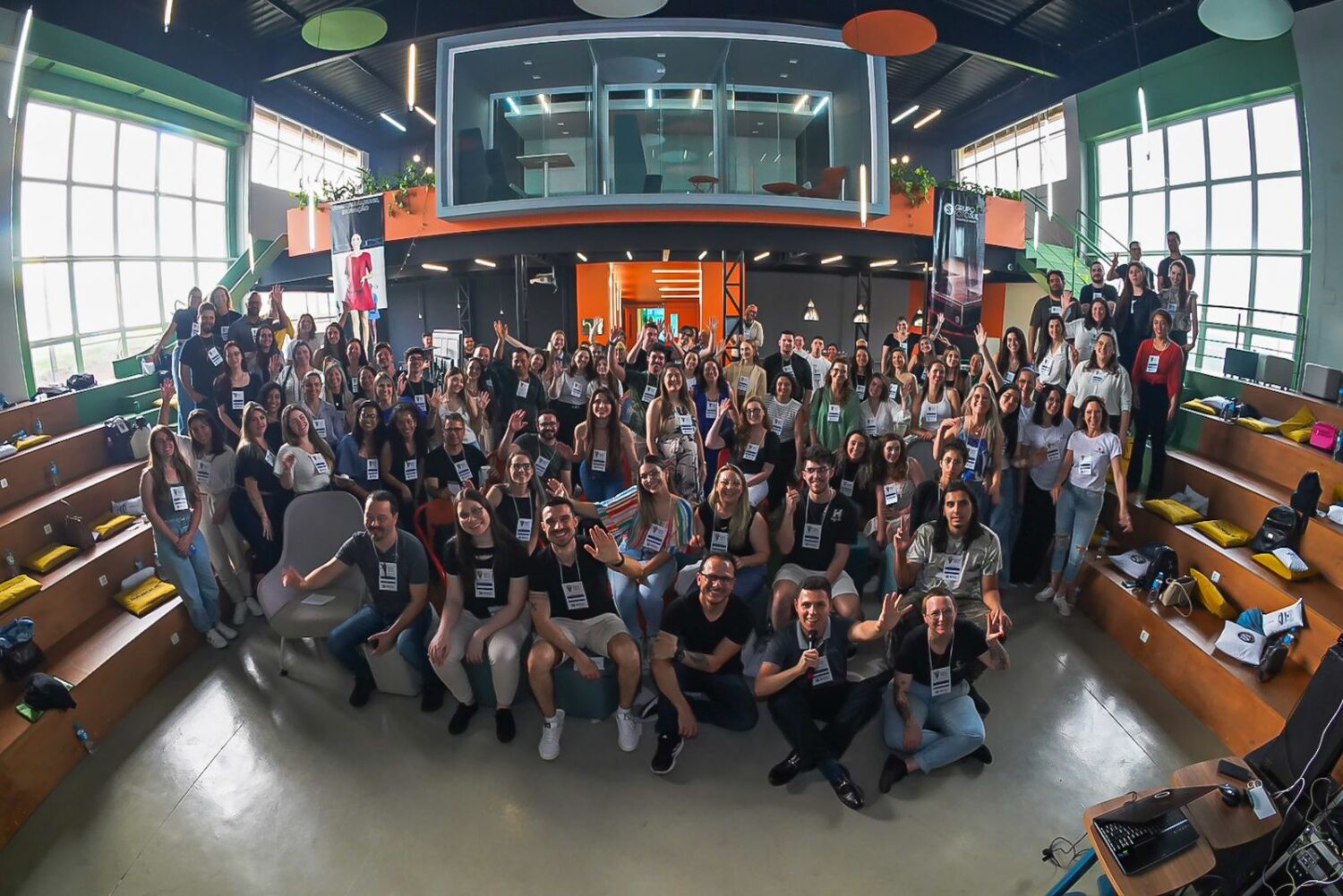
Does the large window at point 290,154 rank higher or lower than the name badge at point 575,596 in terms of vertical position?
higher

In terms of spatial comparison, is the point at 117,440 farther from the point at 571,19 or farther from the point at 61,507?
the point at 571,19

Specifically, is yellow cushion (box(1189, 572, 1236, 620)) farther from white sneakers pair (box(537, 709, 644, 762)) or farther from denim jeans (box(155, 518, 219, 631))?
denim jeans (box(155, 518, 219, 631))

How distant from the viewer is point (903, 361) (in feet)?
19.7

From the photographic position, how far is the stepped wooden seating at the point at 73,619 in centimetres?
305

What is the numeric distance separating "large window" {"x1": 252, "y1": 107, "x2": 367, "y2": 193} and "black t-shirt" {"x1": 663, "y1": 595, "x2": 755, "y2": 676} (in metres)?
13.2

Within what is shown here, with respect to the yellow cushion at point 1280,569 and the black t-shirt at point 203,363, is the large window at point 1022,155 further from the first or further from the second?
the black t-shirt at point 203,363

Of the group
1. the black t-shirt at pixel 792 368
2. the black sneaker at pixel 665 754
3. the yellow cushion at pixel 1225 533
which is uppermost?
the black t-shirt at pixel 792 368

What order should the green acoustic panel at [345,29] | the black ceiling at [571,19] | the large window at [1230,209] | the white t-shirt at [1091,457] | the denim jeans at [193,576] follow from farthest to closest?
the black ceiling at [571,19] → the large window at [1230,209] → the green acoustic panel at [345,29] → the white t-shirt at [1091,457] → the denim jeans at [193,576]

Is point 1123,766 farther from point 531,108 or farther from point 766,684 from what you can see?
point 531,108

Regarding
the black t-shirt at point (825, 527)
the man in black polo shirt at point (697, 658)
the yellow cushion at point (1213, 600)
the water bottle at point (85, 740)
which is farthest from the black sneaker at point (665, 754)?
the yellow cushion at point (1213, 600)

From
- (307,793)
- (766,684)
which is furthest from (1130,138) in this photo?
(307,793)

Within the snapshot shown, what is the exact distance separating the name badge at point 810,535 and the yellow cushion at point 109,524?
5.15 metres

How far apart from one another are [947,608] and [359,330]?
1005cm

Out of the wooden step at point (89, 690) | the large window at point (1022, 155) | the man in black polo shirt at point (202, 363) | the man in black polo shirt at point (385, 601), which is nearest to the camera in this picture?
the wooden step at point (89, 690)
